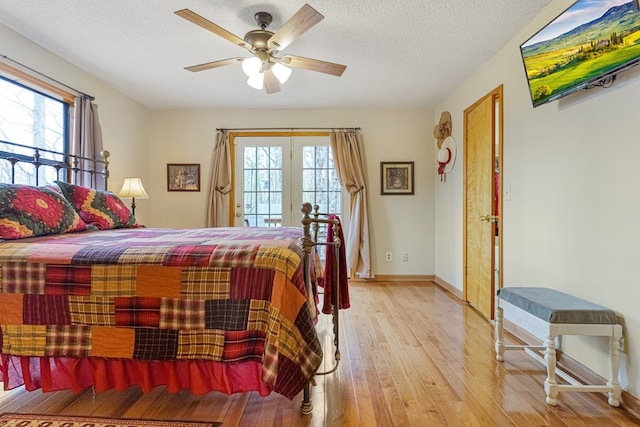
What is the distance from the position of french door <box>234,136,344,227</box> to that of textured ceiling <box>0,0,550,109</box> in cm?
79

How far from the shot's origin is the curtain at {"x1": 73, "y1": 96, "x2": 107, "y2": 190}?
3148 millimetres

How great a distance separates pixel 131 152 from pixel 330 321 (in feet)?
10.7

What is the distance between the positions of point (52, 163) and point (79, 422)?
2.32 m

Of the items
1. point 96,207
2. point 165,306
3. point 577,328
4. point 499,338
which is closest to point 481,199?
point 499,338

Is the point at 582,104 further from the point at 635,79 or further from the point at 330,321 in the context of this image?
the point at 330,321

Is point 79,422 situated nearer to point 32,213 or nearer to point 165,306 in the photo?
point 165,306

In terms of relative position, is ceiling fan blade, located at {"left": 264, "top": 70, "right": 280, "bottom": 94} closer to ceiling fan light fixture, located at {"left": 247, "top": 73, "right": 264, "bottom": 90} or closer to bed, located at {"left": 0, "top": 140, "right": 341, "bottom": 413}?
ceiling fan light fixture, located at {"left": 247, "top": 73, "right": 264, "bottom": 90}

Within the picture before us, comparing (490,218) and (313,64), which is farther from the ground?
(313,64)

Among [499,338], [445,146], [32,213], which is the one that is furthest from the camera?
[445,146]

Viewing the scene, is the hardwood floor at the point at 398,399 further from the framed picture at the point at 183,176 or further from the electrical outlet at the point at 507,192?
the framed picture at the point at 183,176

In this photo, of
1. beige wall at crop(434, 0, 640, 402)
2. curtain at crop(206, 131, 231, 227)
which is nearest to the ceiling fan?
beige wall at crop(434, 0, 640, 402)

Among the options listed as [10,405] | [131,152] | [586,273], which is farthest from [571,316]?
[131,152]

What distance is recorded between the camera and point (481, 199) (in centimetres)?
317

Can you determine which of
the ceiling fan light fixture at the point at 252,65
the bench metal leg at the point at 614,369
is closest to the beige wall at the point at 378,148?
the ceiling fan light fixture at the point at 252,65
